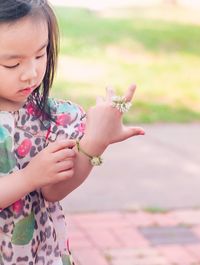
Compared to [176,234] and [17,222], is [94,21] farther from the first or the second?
[17,222]

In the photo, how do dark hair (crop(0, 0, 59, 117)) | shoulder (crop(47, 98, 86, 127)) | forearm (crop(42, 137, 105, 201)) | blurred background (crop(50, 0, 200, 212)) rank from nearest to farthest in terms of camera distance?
dark hair (crop(0, 0, 59, 117)), forearm (crop(42, 137, 105, 201)), shoulder (crop(47, 98, 86, 127)), blurred background (crop(50, 0, 200, 212))

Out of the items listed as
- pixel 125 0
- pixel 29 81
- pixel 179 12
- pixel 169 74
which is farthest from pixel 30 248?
pixel 125 0

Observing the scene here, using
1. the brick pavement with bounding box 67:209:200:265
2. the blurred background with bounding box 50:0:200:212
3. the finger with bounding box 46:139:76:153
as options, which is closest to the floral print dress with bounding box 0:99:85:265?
the finger with bounding box 46:139:76:153

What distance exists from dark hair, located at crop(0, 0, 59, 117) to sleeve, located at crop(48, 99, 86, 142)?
0.03 metres

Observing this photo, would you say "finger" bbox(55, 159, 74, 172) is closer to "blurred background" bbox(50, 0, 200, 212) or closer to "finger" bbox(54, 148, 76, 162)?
"finger" bbox(54, 148, 76, 162)

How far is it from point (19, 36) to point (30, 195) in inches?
17.7

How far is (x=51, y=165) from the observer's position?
1895mm

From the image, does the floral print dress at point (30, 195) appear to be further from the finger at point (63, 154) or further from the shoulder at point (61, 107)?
the finger at point (63, 154)

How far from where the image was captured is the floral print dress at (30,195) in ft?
6.48

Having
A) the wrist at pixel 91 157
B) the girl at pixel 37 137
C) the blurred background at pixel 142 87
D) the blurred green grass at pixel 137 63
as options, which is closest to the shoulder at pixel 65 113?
the girl at pixel 37 137

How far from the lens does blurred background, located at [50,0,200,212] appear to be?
16.6 feet

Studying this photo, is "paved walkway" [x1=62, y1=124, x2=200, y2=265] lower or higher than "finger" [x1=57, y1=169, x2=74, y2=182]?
lower

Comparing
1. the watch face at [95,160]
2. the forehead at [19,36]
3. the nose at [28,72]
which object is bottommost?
the watch face at [95,160]

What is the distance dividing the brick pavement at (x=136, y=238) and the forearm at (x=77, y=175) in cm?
172
